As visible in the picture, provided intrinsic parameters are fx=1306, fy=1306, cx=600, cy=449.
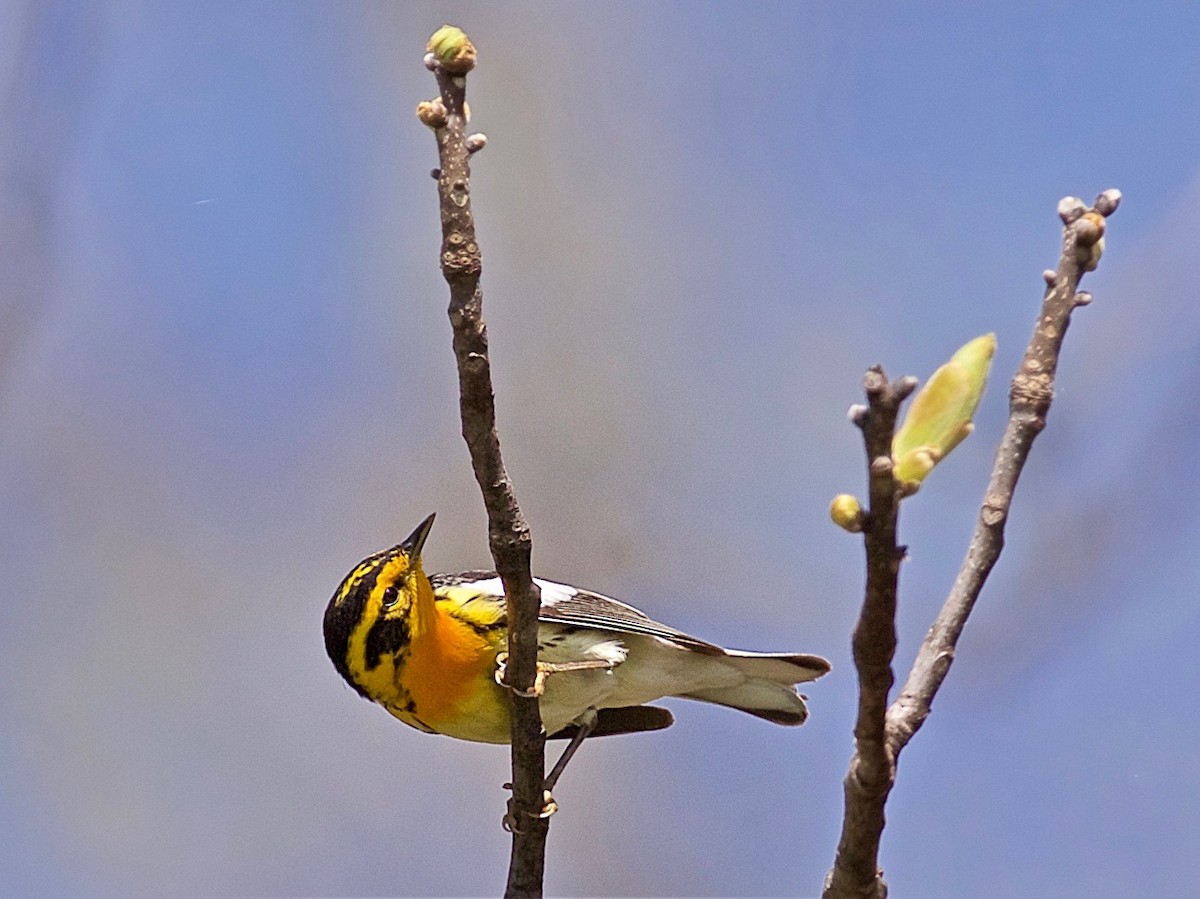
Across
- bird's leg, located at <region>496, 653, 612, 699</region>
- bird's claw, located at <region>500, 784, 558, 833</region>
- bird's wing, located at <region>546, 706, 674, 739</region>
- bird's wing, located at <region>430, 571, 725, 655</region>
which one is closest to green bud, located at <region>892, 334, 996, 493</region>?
bird's claw, located at <region>500, 784, 558, 833</region>

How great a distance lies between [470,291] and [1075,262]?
848mm

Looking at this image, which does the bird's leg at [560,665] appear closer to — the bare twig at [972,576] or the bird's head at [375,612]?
the bird's head at [375,612]

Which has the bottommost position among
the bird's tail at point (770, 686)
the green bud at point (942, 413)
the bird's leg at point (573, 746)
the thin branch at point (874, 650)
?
the thin branch at point (874, 650)

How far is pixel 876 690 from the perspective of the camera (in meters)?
1.45

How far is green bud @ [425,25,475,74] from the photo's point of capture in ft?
5.30

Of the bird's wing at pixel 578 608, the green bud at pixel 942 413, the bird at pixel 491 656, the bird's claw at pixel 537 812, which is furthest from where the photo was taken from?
the bird's wing at pixel 578 608

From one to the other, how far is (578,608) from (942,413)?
9.60ft

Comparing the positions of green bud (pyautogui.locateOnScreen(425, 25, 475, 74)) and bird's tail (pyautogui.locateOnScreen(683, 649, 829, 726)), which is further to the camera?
bird's tail (pyautogui.locateOnScreen(683, 649, 829, 726))

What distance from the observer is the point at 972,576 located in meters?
1.89

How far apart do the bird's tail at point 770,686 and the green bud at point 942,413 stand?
302 centimetres

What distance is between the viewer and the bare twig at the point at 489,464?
1.64 metres

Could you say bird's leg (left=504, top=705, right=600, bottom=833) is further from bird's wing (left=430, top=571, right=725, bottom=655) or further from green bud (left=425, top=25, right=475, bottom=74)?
green bud (left=425, top=25, right=475, bottom=74)

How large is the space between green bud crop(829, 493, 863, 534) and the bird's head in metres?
2.82

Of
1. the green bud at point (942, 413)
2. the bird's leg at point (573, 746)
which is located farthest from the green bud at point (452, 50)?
the bird's leg at point (573, 746)
